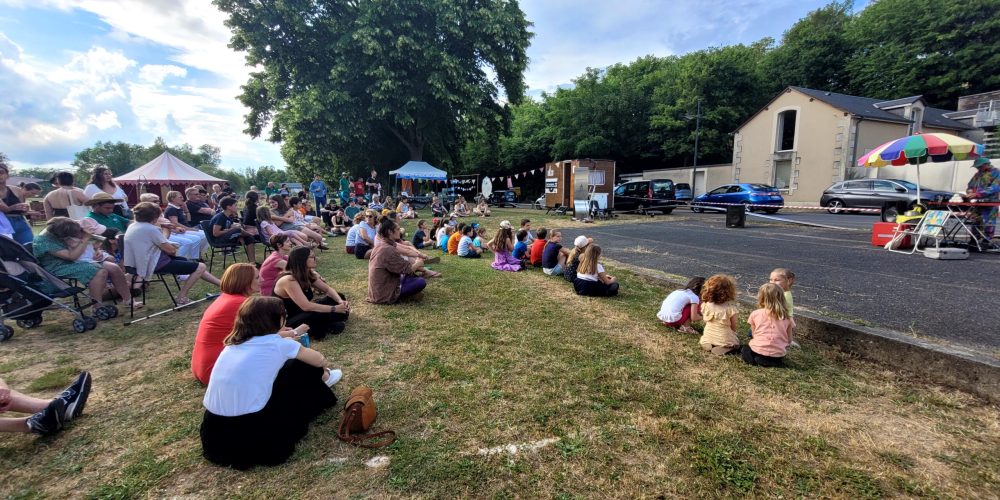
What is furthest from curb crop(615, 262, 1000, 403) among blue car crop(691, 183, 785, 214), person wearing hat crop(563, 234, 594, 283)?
blue car crop(691, 183, 785, 214)

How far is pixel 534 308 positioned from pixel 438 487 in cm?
351

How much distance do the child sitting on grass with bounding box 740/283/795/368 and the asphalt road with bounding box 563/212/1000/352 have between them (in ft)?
4.57

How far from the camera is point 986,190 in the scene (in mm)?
8305

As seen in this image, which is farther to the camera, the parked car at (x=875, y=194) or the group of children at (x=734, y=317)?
the parked car at (x=875, y=194)

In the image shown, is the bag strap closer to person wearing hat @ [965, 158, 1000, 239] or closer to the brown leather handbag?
the brown leather handbag

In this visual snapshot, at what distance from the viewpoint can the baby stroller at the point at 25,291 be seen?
4457 millimetres

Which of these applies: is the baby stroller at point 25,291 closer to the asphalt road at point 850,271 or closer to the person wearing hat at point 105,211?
the person wearing hat at point 105,211

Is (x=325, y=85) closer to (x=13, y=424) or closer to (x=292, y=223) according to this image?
(x=292, y=223)

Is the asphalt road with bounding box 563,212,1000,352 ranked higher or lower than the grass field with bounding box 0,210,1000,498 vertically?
higher

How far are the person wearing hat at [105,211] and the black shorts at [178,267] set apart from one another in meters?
1.51

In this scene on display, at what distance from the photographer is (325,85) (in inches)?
813

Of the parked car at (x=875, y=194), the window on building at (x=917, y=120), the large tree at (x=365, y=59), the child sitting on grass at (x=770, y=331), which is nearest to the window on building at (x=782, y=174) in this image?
the window on building at (x=917, y=120)

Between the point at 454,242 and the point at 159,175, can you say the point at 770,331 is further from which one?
the point at 159,175

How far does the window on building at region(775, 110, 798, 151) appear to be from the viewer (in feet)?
90.3
